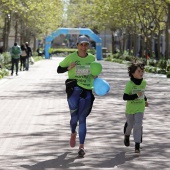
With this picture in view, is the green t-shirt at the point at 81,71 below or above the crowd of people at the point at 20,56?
above

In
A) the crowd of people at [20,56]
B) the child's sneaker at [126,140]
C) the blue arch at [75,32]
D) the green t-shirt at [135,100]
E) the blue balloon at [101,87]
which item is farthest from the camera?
the blue arch at [75,32]

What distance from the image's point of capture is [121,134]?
12516 millimetres

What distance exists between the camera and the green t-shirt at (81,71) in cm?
1016

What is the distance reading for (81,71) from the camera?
33.3ft

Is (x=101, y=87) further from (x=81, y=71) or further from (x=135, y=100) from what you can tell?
(x=135, y=100)

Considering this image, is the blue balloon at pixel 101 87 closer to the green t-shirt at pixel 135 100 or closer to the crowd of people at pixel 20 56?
the green t-shirt at pixel 135 100

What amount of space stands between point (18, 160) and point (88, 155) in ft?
3.62

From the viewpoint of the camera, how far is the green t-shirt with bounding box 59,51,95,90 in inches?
400

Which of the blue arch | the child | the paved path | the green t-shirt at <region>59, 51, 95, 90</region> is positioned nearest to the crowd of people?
the paved path

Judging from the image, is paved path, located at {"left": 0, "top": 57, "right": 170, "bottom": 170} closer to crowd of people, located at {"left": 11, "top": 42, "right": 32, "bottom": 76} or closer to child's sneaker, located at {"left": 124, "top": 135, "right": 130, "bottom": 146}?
child's sneaker, located at {"left": 124, "top": 135, "right": 130, "bottom": 146}

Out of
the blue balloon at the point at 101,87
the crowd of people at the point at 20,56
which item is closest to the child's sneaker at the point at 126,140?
the blue balloon at the point at 101,87

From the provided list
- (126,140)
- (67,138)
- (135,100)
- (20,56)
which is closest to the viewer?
(135,100)

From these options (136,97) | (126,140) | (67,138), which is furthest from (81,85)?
(67,138)

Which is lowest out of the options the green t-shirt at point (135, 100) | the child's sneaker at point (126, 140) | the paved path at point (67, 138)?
the paved path at point (67, 138)
